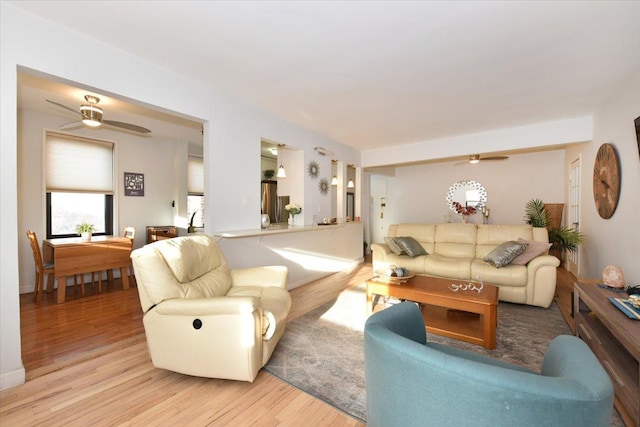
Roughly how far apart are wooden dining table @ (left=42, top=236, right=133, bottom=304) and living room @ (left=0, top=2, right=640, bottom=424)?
0.67 meters

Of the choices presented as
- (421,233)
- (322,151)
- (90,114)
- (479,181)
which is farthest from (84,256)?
(479,181)

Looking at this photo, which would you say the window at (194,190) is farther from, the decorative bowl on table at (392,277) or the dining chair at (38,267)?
the decorative bowl on table at (392,277)

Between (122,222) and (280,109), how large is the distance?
3429mm

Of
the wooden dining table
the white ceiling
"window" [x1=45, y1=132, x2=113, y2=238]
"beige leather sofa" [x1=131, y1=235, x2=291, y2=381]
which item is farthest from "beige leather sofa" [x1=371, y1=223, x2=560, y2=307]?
"window" [x1=45, y1=132, x2=113, y2=238]

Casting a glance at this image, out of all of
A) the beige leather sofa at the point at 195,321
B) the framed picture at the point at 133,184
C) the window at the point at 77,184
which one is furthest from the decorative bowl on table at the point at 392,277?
the window at the point at 77,184

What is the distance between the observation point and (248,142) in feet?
12.0

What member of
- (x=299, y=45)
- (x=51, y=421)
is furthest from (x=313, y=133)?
(x=51, y=421)

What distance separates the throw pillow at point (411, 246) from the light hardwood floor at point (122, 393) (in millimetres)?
2869

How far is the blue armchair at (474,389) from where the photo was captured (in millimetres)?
711

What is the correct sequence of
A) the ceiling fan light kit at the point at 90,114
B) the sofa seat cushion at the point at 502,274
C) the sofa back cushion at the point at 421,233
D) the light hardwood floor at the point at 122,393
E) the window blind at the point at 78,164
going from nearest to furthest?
the light hardwood floor at the point at 122,393
the ceiling fan light kit at the point at 90,114
the sofa seat cushion at the point at 502,274
the window blind at the point at 78,164
the sofa back cushion at the point at 421,233

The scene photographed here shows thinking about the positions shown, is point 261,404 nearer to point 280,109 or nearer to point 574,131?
point 280,109

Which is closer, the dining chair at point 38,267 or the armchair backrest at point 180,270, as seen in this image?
the armchair backrest at point 180,270

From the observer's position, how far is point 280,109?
12.3 ft

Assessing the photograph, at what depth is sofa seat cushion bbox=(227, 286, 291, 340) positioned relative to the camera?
1.99m
